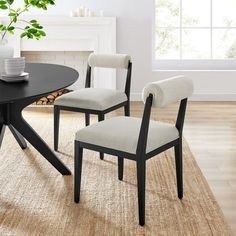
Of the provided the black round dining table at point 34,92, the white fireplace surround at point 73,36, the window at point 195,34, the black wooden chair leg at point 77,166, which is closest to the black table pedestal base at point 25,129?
the black round dining table at point 34,92

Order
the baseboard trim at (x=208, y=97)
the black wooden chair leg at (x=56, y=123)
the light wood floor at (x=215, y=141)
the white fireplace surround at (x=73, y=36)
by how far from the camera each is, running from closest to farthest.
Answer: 1. the light wood floor at (x=215, y=141)
2. the black wooden chair leg at (x=56, y=123)
3. the white fireplace surround at (x=73, y=36)
4. the baseboard trim at (x=208, y=97)

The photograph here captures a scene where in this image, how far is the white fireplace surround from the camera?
642 centimetres

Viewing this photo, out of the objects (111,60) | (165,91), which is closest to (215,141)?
(111,60)

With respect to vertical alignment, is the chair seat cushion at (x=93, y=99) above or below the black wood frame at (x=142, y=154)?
above

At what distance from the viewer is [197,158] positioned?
14.0ft

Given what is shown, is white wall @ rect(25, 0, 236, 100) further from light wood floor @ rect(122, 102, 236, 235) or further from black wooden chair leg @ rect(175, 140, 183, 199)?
black wooden chair leg @ rect(175, 140, 183, 199)

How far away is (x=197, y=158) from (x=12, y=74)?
164 centimetres

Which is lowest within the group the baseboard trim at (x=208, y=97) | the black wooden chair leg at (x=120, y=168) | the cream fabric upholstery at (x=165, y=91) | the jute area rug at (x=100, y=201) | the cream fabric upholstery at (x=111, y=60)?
the jute area rug at (x=100, y=201)

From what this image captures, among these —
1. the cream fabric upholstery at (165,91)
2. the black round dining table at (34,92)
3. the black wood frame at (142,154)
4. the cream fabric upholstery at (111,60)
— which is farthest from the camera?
the cream fabric upholstery at (111,60)

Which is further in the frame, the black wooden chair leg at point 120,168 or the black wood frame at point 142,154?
the black wooden chair leg at point 120,168

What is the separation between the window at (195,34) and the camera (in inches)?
267

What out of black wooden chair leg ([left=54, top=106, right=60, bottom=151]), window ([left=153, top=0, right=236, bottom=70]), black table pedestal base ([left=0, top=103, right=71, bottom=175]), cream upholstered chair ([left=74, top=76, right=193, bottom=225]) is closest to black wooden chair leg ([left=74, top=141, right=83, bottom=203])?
cream upholstered chair ([left=74, top=76, right=193, bottom=225])

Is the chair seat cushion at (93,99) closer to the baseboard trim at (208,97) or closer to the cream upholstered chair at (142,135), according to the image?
the cream upholstered chair at (142,135)

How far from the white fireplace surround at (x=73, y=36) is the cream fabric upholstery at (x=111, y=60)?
2.07 meters
